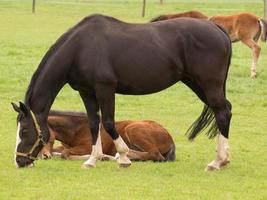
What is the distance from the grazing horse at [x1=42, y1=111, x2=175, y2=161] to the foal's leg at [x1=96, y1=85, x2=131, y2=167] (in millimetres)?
552

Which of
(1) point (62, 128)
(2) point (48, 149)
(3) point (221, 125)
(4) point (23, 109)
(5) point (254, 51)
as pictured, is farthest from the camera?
(5) point (254, 51)

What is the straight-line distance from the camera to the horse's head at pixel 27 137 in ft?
29.2

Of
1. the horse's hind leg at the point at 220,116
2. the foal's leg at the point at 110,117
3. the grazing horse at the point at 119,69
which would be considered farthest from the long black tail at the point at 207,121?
the foal's leg at the point at 110,117

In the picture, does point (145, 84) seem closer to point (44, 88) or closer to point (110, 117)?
point (110, 117)

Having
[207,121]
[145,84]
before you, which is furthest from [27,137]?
[207,121]

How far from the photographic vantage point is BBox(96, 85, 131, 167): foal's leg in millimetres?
9055

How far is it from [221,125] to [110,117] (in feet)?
4.42

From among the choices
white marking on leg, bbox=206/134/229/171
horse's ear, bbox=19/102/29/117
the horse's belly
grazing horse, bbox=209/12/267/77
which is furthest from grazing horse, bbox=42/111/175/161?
grazing horse, bbox=209/12/267/77

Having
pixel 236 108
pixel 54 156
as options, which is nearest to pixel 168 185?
pixel 54 156

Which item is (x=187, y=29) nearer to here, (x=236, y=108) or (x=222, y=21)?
(x=236, y=108)

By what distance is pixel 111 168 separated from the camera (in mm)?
9242

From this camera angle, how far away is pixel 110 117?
9.14m

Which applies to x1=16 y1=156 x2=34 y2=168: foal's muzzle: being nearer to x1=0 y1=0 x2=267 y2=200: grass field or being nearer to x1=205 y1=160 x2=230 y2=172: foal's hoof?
x1=0 y1=0 x2=267 y2=200: grass field

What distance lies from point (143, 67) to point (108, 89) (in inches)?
21.5
